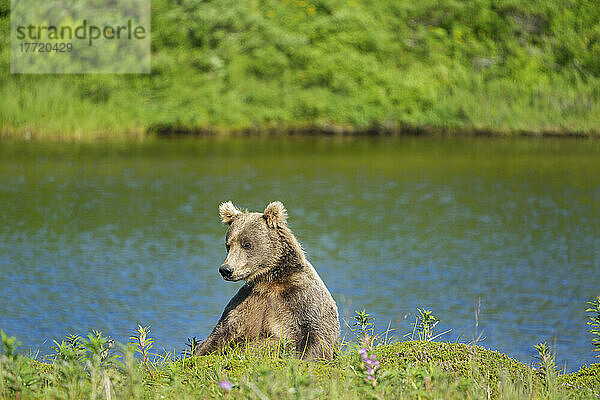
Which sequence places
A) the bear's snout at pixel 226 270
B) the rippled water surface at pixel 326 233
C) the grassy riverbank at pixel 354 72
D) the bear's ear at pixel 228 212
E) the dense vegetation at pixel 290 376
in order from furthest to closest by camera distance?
the grassy riverbank at pixel 354 72, the rippled water surface at pixel 326 233, the bear's ear at pixel 228 212, the bear's snout at pixel 226 270, the dense vegetation at pixel 290 376

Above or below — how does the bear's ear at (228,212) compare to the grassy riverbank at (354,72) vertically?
below

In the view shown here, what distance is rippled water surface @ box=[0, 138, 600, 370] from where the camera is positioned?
10.7 meters

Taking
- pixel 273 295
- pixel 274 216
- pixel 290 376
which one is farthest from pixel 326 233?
pixel 290 376

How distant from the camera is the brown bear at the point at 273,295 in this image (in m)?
6.09

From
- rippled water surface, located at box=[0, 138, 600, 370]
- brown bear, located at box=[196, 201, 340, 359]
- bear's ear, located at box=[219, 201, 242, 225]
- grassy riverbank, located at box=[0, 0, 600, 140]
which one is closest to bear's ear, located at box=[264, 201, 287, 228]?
brown bear, located at box=[196, 201, 340, 359]

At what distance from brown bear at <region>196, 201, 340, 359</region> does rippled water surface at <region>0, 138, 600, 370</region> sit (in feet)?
10.2

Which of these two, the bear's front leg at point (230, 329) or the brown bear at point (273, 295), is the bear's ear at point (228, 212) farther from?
the bear's front leg at point (230, 329)

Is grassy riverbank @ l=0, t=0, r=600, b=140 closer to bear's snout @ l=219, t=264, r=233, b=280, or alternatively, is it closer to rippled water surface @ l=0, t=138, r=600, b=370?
rippled water surface @ l=0, t=138, r=600, b=370

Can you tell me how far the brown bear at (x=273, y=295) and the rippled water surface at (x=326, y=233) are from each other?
3.10 m

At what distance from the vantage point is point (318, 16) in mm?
34156

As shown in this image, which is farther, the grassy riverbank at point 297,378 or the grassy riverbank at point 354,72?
the grassy riverbank at point 354,72

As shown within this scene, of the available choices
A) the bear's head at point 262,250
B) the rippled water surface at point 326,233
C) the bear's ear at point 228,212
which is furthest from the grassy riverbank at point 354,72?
the bear's head at point 262,250

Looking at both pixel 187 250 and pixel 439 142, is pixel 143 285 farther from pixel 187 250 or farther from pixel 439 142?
pixel 439 142

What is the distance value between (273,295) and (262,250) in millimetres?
302
